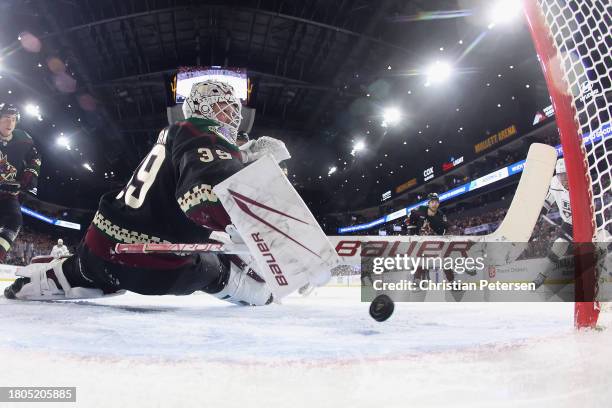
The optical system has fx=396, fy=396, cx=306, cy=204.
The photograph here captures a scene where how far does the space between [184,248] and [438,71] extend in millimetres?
15881

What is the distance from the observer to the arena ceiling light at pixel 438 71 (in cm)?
1516

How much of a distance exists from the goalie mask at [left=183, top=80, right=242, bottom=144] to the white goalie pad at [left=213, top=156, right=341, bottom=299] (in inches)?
18.5

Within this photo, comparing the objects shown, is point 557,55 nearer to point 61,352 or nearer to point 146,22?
point 61,352

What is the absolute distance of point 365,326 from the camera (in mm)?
1504

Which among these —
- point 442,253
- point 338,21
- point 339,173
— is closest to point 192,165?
point 442,253

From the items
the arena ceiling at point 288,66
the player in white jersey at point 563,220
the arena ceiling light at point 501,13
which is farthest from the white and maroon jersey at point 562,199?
the arena ceiling at point 288,66

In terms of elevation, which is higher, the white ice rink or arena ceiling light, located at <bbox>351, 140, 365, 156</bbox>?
arena ceiling light, located at <bbox>351, 140, 365, 156</bbox>

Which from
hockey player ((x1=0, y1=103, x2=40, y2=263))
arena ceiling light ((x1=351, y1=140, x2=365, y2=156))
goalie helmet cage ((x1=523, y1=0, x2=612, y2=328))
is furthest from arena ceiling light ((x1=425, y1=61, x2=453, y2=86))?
goalie helmet cage ((x1=523, y1=0, x2=612, y2=328))

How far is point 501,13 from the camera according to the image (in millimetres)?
→ 12250

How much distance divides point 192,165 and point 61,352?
0.63 m

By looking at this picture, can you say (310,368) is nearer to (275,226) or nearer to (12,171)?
(275,226)

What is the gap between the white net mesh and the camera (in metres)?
1.39

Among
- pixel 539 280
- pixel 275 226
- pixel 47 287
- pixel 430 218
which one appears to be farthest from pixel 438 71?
pixel 275 226

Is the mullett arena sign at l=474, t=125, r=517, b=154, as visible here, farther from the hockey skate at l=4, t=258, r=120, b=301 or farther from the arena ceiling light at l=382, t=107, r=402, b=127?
the hockey skate at l=4, t=258, r=120, b=301
